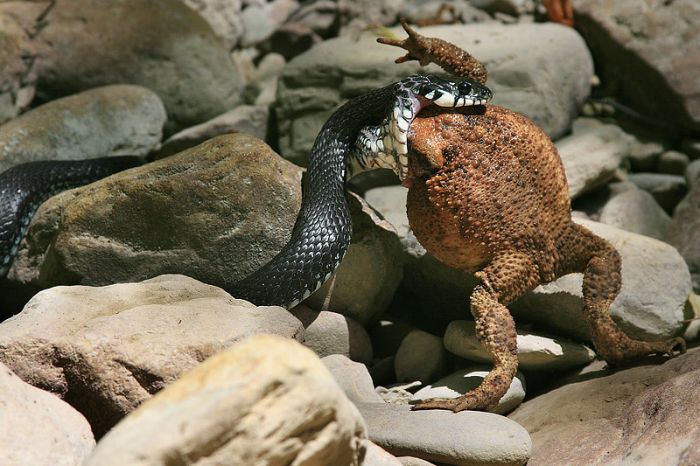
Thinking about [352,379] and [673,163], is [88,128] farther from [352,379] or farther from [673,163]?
[673,163]

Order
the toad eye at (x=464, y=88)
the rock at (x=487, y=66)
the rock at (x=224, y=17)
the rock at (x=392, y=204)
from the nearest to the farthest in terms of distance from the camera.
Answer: the toad eye at (x=464, y=88)
the rock at (x=392, y=204)
the rock at (x=487, y=66)
the rock at (x=224, y=17)

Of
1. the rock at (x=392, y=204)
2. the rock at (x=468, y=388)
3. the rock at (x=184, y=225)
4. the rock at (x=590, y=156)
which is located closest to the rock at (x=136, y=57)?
the rock at (x=392, y=204)

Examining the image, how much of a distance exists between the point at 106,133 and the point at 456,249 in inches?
109

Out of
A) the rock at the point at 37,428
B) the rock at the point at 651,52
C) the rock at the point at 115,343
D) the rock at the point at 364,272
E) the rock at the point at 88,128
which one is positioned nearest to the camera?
the rock at the point at 37,428

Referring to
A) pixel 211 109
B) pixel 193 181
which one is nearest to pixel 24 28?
pixel 211 109

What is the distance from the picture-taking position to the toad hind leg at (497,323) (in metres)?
3.36

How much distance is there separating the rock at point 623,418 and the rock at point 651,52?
9.03 ft

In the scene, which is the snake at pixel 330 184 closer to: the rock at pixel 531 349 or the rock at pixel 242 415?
the rock at pixel 531 349

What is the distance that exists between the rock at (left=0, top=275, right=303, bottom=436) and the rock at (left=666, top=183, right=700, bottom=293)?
268cm

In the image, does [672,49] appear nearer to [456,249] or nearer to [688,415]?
[456,249]

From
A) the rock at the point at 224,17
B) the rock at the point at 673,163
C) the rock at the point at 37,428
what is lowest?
the rock at the point at 673,163

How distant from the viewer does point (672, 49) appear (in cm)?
592

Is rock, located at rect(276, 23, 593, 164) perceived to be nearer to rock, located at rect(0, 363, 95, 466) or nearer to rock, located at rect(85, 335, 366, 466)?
rock, located at rect(0, 363, 95, 466)

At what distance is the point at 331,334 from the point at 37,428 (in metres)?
1.72
